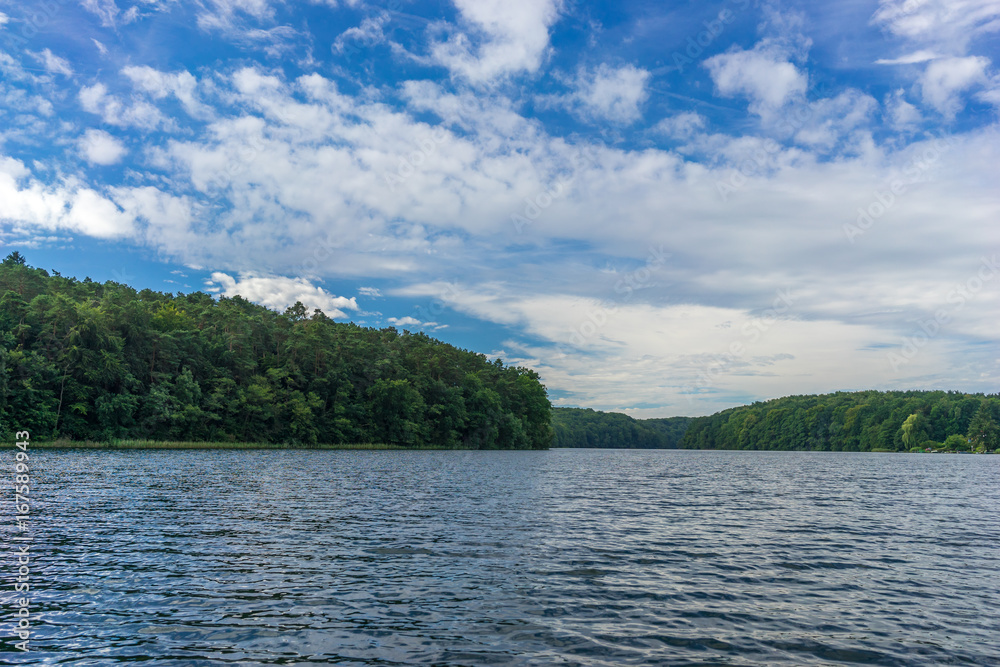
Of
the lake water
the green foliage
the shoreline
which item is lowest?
the shoreline

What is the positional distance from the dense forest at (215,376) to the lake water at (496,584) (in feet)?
243

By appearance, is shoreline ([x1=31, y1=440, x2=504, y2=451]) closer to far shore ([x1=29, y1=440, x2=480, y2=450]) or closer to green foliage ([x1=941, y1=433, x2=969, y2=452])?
far shore ([x1=29, y1=440, x2=480, y2=450])

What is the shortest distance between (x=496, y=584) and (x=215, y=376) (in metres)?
119

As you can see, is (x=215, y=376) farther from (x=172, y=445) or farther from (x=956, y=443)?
(x=956, y=443)

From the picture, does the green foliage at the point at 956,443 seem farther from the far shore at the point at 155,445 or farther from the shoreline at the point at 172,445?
the far shore at the point at 155,445

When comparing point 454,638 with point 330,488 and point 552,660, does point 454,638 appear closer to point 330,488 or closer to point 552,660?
point 552,660

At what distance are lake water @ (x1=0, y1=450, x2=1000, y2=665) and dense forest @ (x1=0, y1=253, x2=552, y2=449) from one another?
74040 mm

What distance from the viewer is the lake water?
11562mm

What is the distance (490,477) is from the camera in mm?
57375

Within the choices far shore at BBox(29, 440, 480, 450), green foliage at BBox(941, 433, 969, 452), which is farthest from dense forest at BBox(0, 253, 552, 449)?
green foliage at BBox(941, 433, 969, 452)

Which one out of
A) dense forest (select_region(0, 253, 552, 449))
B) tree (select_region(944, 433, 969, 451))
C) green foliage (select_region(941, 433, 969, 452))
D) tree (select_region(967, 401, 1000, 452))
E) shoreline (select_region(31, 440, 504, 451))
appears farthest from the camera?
tree (select_region(944, 433, 969, 451))

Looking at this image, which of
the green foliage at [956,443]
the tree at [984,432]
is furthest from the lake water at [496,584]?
the tree at [984,432]

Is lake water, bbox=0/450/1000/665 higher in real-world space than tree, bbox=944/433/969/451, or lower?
lower

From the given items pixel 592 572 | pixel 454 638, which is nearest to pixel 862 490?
pixel 592 572
